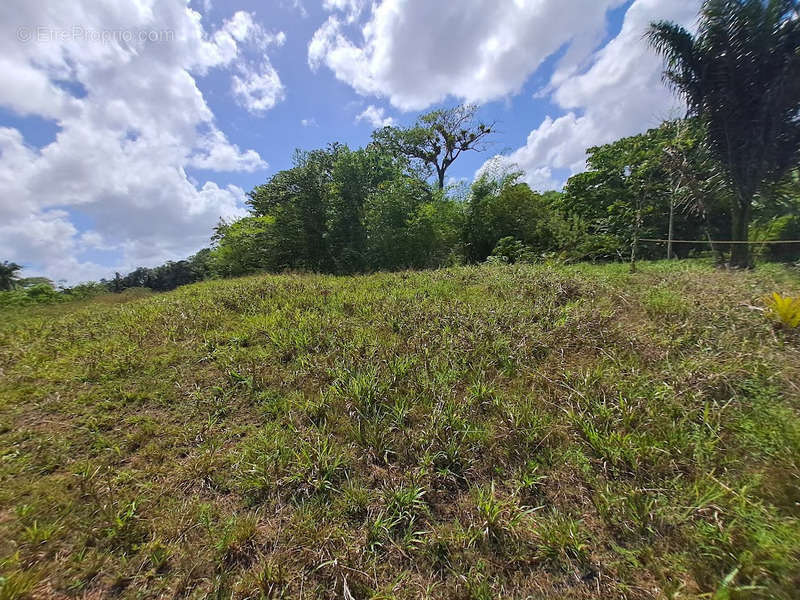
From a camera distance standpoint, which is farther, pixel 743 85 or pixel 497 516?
pixel 743 85

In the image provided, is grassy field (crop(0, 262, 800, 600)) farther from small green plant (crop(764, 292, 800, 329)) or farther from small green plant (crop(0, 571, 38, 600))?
small green plant (crop(764, 292, 800, 329))

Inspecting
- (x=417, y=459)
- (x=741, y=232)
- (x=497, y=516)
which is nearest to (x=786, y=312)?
(x=497, y=516)

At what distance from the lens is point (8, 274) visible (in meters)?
11.7

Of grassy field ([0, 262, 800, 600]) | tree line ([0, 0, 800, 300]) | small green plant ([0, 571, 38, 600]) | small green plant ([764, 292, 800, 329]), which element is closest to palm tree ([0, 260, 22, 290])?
tree line ([0, 0, 800, 300])

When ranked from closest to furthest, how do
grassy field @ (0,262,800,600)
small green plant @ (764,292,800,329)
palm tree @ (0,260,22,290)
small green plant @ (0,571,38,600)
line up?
small green plant @ (0,571,38,600) → grassy field @ (0,262,800,600) → small green plant @ (764,292,800,329) → palm tree @ (0,260,22,290)

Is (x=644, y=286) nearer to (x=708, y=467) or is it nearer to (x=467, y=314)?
(x=467, y=314)

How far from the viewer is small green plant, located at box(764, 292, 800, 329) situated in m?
2.93

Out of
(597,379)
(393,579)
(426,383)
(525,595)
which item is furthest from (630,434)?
(393,579)

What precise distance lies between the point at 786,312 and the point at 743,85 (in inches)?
284

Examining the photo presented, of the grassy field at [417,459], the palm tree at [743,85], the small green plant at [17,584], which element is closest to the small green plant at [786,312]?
the grassy field at [417,459]

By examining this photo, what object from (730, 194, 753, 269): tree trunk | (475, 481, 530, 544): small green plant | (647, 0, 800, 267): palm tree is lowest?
(475, 481, 530, 544): small green plant

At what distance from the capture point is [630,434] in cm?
197

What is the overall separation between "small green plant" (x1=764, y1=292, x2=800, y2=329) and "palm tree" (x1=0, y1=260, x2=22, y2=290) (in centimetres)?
2027

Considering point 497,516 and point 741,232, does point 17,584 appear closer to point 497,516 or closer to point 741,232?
point 497,516
